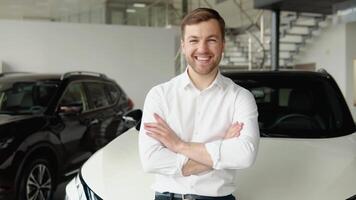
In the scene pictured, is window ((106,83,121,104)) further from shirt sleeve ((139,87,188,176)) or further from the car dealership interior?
shirt sleeve ((139,87,188,176))

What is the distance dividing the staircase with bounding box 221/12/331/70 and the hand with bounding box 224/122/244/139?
962 cm

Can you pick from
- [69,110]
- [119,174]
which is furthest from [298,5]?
[119,174]

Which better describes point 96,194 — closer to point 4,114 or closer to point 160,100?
point 160,100

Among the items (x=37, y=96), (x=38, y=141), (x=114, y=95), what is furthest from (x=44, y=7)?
(x=38, y=141)

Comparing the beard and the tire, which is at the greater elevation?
the beard

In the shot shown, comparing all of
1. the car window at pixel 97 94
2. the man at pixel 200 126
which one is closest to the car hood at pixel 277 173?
the man at pixel 200 126

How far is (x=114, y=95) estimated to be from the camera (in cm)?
605

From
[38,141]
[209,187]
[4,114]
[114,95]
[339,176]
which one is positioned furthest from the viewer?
[114,95]

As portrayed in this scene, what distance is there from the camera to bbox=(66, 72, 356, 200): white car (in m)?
2.03

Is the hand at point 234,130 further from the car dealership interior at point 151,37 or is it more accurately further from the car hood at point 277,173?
the car dealership interior at point 151,37

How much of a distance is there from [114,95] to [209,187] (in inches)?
179

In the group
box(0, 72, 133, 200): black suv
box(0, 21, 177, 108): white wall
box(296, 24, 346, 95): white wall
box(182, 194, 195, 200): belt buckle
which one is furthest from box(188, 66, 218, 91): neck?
box(296, 24, 346, 95): white wall

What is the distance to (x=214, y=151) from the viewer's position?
1.55 m

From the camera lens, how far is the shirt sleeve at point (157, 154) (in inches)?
62.9
